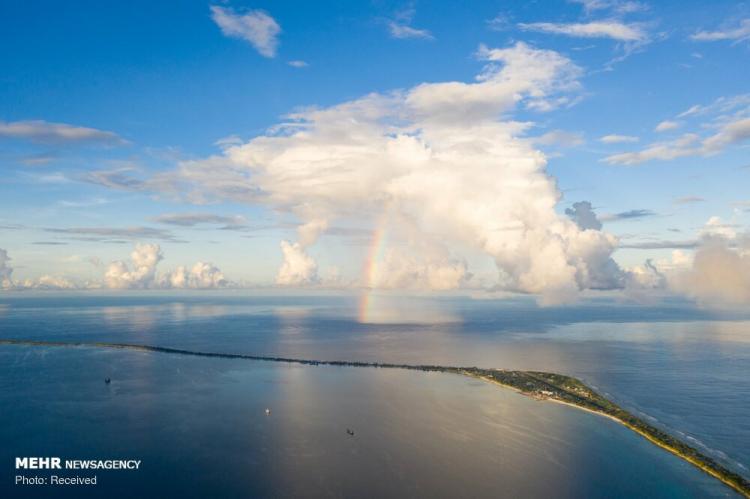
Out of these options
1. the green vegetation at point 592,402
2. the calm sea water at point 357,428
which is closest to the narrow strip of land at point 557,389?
the green vegetation at point 592,402

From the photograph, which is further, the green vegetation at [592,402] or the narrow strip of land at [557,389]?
the narrow strip of land at [557,389]

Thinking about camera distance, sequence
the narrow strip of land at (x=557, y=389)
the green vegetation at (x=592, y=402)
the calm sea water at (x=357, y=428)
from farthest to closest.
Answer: the narrow strip of land at (x=557, y=389) < the green vegetation at (x=592, y=402) < the calm sea water at (x=357, y=428)

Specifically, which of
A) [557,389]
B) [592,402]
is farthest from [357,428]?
[557,389]

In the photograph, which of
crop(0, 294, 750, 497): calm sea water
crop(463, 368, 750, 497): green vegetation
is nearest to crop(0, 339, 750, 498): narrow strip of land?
crop(463, 368, 750, 497): green vegetation

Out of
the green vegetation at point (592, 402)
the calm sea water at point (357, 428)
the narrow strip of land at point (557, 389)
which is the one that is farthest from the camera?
the narrow strip of land at point (557, 389)

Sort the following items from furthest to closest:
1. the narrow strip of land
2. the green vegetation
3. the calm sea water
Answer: the narrow strip of land < the green vegetation < the calm sea water

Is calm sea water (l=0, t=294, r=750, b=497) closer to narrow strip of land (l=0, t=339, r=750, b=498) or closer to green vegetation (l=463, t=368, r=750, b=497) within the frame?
green vegetation (l=463, t=368, r=750, b=497)

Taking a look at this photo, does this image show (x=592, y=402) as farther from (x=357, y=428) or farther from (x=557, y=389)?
(x=357, y=428)

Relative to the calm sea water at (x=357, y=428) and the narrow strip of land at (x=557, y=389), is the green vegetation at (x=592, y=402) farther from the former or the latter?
the calm sea water at (x=357, y=428)

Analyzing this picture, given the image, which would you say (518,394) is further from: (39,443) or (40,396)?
(40,396)
